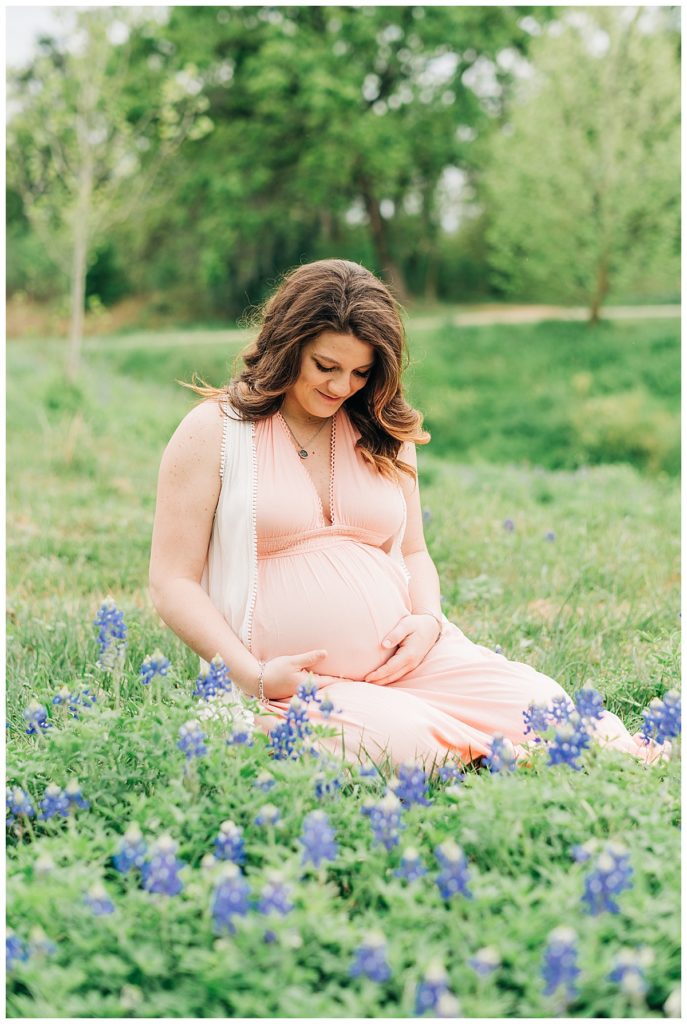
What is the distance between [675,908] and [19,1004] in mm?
1328

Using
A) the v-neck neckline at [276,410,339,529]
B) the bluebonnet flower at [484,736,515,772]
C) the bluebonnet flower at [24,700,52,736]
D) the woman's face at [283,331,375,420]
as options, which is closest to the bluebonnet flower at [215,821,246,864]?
the bluebonnet flower at [484,736,515,772]

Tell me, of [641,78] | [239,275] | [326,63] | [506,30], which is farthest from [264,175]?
[641,78]

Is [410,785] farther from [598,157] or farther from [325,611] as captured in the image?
[598,157]

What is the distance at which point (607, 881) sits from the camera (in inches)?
74.2

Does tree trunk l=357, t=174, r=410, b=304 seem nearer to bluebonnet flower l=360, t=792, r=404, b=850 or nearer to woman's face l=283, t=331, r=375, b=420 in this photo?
woman's face l=283, t=331, r=375, b=420

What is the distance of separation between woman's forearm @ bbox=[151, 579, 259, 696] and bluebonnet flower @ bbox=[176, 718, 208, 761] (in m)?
0.57

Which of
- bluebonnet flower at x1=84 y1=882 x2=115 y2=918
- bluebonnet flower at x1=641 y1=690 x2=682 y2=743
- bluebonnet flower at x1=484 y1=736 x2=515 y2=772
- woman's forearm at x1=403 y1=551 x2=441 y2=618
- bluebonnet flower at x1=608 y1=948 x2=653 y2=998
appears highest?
woman's forearm at x1=403 y1=551 x2=441 y2=618

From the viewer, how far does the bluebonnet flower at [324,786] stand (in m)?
2.34

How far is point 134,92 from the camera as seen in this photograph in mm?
23281

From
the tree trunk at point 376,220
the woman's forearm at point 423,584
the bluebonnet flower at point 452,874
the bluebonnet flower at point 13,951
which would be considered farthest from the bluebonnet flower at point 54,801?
the tree trunk at point 376,220

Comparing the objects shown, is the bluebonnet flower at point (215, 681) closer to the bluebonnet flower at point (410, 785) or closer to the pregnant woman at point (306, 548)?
the pregnant woman at point (306, 548)

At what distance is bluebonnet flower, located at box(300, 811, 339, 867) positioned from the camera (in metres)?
1.99

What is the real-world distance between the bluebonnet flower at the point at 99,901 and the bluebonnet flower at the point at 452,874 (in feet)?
2.20

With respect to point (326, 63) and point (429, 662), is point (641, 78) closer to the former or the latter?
point (326, 63)
